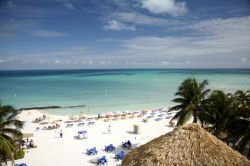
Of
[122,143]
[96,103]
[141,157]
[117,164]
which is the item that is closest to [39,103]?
[96,103]

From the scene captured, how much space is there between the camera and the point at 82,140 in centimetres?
Answer: 1988

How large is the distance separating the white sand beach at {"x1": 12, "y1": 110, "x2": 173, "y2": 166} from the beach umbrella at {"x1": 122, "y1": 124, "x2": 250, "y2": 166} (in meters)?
8.07

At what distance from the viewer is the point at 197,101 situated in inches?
642

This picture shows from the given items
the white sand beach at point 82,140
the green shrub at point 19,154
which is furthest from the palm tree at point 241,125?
the green shrub at point 19,154

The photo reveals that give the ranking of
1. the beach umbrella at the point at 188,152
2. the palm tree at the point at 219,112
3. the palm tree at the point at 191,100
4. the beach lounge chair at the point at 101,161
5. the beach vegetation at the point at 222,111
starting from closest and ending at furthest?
the beach umbrella at the point at 188,152, the beach vegetation at the point at 222,111, the palm tree at the point at 219,112, the beach lounge chair at the point at 101,161, the palm tree at the point at 191,100

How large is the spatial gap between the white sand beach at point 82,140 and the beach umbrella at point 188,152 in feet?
26.5

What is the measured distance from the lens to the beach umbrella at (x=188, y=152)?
7098 millimetres

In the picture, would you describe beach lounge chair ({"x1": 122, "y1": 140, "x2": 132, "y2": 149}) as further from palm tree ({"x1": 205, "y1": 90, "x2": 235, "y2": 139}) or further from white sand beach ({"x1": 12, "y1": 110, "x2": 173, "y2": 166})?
palm tree ({"x1": 205, "y1": 90, "x2": 235, "y2": 139})

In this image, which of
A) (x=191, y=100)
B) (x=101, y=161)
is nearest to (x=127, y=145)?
(x=101, y=161)

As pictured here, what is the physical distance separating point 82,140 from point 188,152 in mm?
13812

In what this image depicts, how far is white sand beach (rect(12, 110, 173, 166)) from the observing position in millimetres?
15664

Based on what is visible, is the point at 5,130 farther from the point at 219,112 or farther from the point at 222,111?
the point at 222,111

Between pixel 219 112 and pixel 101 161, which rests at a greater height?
pixel 219 112

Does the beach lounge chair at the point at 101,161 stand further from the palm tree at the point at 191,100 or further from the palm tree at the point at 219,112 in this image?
the palm tree at the point at 219,112
